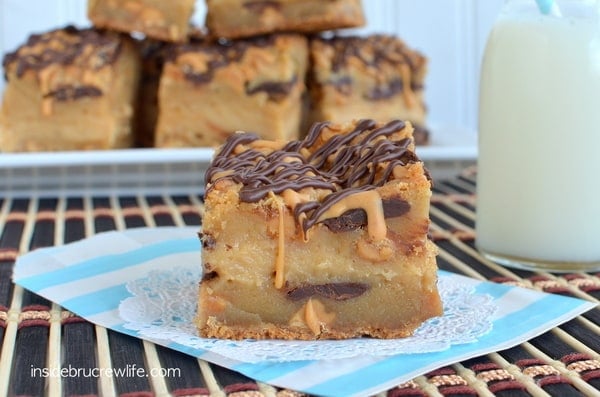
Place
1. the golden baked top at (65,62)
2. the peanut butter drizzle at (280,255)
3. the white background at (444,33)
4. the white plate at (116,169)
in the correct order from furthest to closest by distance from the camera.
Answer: the white background at (444,33) < the golden baked top at (65,62) < the white plate at (116,169) < the peanut butter drizzle at (280,255)

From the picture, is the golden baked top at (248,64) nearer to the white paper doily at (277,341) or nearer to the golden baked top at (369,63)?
the golden baked top at (369,63)

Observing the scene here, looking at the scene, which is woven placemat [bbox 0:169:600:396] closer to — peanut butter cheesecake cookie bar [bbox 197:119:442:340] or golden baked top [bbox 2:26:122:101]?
peanut butter cheesecake cookie bar [bbox 197:119:442:340]

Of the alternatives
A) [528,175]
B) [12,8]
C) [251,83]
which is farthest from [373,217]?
[12,8]

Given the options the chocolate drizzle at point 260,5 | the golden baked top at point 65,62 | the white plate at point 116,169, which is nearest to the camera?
the white plate at point 116,169

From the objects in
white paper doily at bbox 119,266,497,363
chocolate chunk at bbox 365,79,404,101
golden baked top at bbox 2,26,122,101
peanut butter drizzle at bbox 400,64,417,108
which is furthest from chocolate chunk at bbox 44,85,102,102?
white paper doily at bbox 119,266,497,363

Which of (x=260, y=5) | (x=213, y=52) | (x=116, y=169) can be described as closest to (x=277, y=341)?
(x=116, y=169)

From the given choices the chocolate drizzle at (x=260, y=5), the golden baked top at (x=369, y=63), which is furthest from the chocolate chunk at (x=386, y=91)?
the chocolate drizzle at (x=260, y=5)

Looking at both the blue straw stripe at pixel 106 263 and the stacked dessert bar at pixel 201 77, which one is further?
the stacked dessert bar at pixel 201 77

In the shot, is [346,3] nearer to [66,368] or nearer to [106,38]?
[106,38]
